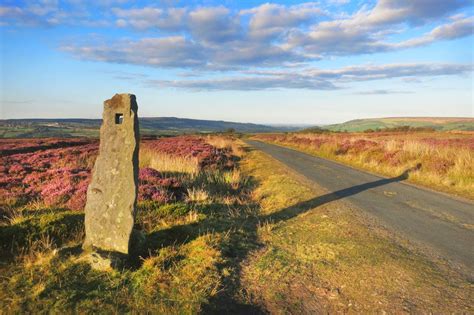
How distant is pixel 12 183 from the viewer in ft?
36.0

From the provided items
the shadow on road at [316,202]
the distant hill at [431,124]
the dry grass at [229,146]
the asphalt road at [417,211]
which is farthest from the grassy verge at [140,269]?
the distant hill at [431,124]

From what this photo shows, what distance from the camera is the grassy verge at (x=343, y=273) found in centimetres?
411

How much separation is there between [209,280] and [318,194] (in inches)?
265

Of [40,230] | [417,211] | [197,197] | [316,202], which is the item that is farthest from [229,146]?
[40,230]

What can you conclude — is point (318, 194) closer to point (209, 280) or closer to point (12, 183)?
point (209, 280)

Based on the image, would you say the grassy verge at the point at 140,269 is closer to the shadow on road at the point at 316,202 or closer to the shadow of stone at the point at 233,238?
the shadow of stone at the point at 233,238

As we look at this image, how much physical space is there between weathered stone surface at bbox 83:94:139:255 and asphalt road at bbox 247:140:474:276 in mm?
5525

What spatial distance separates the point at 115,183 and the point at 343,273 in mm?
3888

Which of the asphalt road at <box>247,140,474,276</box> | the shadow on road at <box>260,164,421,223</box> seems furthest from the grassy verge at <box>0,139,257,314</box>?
the asphalt road at <box>247,140,474,276</box>

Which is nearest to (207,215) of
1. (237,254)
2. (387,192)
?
A: (237,254)

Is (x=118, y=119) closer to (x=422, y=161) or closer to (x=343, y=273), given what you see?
(x=343, y=273)

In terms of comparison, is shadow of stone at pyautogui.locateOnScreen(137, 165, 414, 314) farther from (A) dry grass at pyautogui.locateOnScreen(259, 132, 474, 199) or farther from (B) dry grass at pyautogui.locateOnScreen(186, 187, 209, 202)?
(A) dry grass at pyautogui.locateOnScreen(259, 132, 474, 199)

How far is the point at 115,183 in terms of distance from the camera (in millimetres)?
5234

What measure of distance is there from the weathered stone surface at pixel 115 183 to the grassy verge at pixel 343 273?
2164 mm
